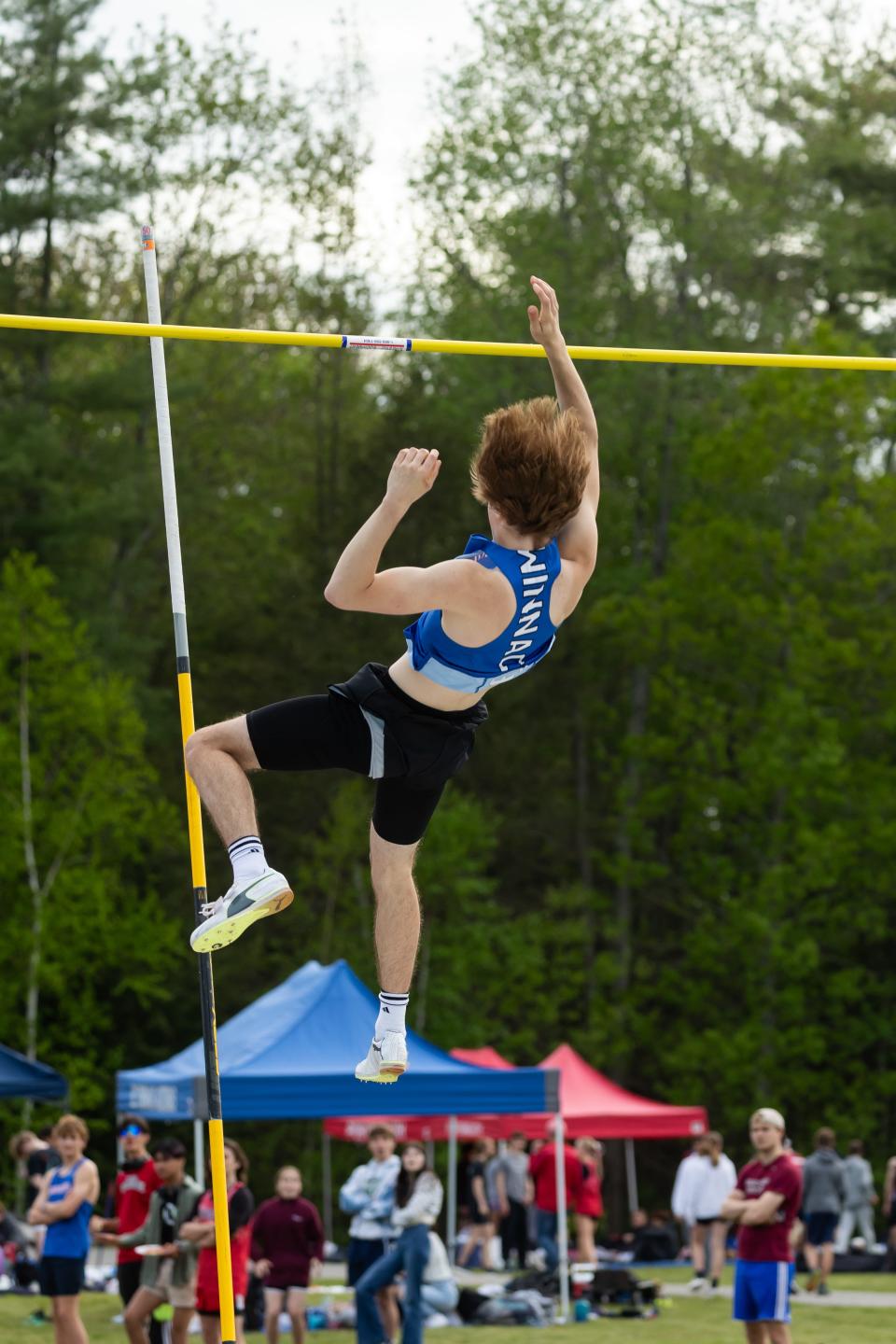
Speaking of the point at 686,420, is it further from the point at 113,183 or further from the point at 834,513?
the point at 113,183

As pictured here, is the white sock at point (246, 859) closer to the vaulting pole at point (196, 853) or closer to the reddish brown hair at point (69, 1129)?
the vaulting pole at point (196, 853)

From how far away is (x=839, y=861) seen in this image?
27.0m

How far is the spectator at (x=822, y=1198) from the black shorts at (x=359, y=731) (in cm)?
1221

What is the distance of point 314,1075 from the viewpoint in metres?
12.3

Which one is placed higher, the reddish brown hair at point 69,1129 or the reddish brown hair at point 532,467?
the reddish brown hair at point 532,467

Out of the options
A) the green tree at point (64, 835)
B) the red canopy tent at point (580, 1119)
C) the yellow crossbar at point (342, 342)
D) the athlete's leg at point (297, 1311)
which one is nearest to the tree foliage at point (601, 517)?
the green tree at point (64, 835)

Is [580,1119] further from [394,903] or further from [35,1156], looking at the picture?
[394,903]

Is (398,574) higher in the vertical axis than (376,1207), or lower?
higher

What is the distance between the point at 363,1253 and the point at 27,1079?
3.35 meters

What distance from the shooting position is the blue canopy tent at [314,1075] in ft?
40.2

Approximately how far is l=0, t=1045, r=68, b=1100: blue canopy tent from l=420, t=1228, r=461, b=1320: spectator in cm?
359

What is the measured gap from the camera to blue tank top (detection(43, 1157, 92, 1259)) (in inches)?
396

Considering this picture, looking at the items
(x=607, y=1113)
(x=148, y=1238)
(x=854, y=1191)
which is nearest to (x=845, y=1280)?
(x=854, y=1191)

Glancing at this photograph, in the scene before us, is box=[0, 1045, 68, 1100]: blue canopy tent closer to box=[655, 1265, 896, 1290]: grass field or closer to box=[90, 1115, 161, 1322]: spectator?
box=[90, 1115, 161, 1322]: spectator
